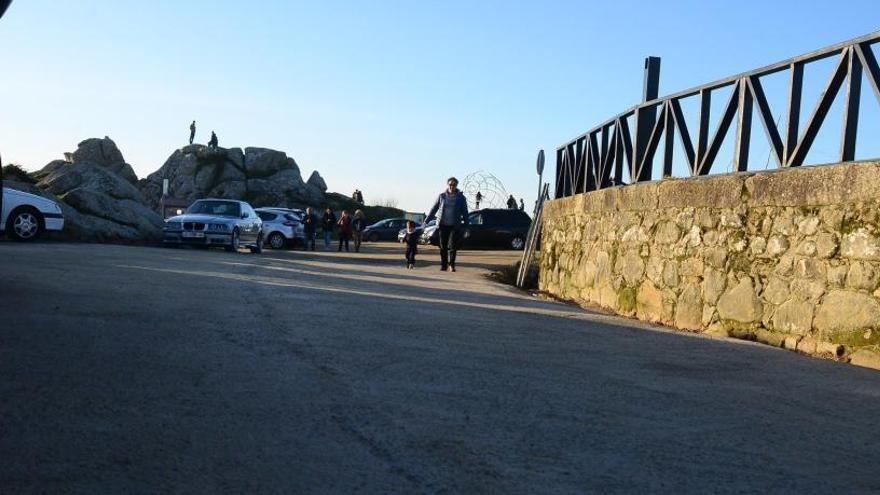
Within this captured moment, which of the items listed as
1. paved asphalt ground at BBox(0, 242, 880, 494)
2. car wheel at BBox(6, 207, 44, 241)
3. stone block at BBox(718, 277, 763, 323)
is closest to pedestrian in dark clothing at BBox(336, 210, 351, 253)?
car wheel at BBox(6, 207, 44, 241)

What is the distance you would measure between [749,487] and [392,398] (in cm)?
184

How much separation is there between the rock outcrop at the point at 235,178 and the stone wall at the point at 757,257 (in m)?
53.9

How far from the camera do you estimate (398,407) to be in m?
4.56

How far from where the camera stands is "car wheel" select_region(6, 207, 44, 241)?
20156 millimetres

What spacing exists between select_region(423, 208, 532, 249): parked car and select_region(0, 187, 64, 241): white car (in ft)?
60.9

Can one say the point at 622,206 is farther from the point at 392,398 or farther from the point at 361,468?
the point at 361,468

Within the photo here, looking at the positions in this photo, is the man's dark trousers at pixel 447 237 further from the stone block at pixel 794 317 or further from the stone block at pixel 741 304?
the stone block at pixel 794 317

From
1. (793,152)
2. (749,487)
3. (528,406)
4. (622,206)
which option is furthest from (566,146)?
(749,487)

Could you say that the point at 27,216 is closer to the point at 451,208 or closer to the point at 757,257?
the point at 451,208

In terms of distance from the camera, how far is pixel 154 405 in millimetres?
4391

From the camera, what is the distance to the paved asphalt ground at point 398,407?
355 cm

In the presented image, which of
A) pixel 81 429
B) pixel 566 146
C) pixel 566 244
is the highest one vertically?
pixel 566 146

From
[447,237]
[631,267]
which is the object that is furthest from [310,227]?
[631,267]

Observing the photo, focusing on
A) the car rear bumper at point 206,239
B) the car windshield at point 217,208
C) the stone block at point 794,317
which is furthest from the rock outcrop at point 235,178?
the stone block at point 794,317
